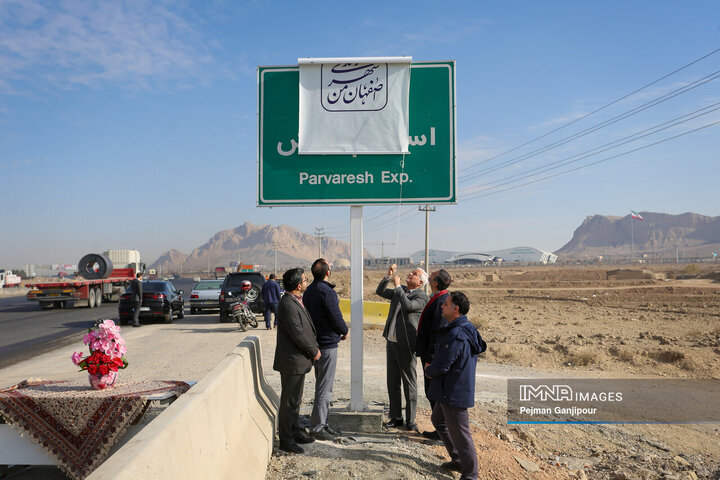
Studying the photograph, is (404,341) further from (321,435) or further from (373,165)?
(373,165)

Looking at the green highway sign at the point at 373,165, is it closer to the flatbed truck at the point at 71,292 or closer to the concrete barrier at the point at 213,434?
the concrete barrier at the point at 213,434

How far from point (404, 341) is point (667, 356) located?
30.6 feet

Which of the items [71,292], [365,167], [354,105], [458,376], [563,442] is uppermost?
[354,105]

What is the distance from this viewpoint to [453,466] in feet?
17.1

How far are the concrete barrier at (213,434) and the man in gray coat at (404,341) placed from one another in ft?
4.73

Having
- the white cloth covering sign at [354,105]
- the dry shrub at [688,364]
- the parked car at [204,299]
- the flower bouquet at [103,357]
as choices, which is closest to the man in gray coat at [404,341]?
the white cloth covering sign at [354,105]

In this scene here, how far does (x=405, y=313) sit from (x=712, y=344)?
1235cm

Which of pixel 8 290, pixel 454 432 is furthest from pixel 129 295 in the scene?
pixel 8 290

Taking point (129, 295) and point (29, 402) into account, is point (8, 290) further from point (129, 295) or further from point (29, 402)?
point (29, 402)

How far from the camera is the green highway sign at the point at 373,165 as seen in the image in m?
6.71

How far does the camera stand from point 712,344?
14750mm

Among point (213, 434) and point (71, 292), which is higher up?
point (213, 434)

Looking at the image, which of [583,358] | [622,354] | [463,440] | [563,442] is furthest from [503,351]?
[463,440]

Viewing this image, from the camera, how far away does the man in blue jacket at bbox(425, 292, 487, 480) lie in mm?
4840
